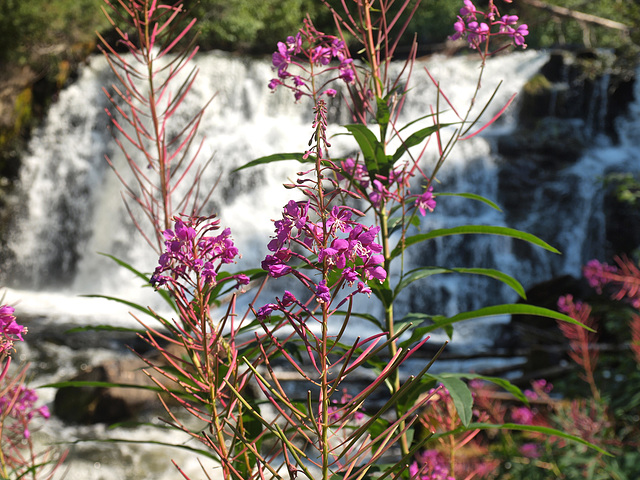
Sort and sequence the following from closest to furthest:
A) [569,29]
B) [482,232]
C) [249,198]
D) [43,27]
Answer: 1. [482,232]
2. [249,198]
3. [43,27]
4. [569,29]

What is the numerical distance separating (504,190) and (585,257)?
5.92 feet

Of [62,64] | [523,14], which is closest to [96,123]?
[62,64]

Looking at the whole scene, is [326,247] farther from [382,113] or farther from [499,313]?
[382,113]

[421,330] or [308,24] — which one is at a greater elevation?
[308,24]

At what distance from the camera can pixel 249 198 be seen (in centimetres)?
1006

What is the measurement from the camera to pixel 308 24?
125cm

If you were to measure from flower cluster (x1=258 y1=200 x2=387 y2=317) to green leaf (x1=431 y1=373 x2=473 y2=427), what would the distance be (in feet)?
1.08

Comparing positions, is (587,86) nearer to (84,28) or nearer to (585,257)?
(585,257)

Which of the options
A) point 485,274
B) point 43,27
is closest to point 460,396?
point 485,274

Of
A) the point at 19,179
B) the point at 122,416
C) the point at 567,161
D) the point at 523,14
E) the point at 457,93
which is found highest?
the point at 523,14

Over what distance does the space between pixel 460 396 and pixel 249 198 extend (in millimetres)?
9292

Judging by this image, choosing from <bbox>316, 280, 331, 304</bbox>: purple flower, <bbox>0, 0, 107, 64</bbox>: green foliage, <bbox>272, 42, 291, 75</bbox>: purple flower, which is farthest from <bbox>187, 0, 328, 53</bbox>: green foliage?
<bbox>316, 280, 331, 304</bbox>: purple flower

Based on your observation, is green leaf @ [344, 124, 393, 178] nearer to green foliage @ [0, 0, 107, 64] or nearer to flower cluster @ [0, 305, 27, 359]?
flower cluster @ [0, 305, 27, 359]

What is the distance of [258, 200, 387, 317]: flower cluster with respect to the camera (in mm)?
605
